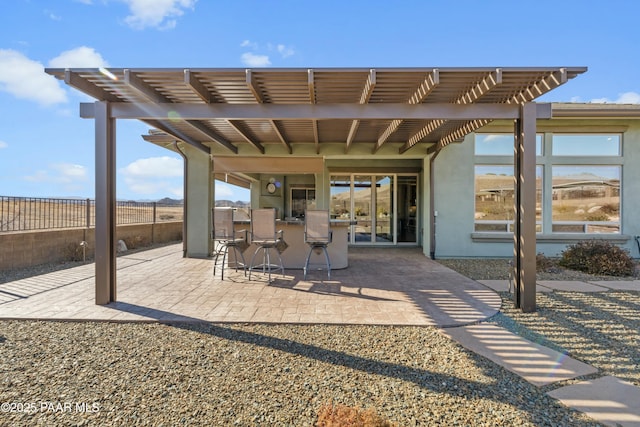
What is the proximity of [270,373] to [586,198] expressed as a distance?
9.30 meters

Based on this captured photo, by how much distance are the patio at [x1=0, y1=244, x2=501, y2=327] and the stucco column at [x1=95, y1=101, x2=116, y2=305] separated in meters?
0.25

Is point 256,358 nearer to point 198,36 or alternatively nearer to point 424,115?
point 424,115

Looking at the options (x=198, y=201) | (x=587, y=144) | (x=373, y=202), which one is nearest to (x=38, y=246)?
(x=198, y=201)

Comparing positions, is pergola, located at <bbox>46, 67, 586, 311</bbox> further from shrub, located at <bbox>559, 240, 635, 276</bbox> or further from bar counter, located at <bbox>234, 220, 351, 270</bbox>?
shrub, located at <bbox>559, 240, 635, 276</bbox>

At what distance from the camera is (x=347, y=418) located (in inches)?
65.4

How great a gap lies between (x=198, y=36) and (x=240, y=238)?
4.88 m

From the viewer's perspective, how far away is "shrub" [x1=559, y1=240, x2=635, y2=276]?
6125mm

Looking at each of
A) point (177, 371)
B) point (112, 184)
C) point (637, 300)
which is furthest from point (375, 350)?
point (637, 300)

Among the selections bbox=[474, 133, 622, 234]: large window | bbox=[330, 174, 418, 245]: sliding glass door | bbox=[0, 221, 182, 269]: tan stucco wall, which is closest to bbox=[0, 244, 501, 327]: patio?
bbox=[0, 221, 182, 269]: tan stucco wall

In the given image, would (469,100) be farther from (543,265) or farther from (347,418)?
(347,418)

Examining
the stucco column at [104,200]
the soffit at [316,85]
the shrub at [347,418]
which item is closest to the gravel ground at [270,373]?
the shrub at [347,418]

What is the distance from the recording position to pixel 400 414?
1905 millimetres

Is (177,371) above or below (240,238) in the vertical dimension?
below

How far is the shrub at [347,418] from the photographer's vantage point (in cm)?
158
